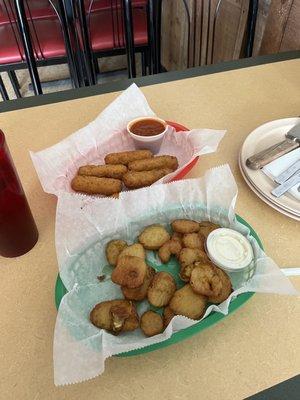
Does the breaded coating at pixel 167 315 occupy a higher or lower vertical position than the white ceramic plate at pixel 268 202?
higher

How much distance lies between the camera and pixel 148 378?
0.53 meters

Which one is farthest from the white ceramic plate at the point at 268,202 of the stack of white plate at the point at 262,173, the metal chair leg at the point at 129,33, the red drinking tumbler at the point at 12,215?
the metal chair leg at the point at 129,33

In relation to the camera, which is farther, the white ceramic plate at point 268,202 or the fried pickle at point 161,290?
the white ceramic plate at point 268,202

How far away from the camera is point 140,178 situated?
808 mm

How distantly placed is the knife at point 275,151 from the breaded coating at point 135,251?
36cm

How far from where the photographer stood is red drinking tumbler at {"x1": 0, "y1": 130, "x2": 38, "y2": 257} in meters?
0.59

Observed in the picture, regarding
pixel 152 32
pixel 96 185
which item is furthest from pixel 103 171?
pixel 152 32

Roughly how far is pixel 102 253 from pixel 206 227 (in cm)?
19

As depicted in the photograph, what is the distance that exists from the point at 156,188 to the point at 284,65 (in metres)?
0.85

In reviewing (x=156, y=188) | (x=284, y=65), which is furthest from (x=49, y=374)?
(x=284, y=65)

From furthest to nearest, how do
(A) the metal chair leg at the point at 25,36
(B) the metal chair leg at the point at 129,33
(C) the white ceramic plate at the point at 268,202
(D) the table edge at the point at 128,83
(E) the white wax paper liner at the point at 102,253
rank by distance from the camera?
(B) the metal chair leg at the point at 129,33 < (A) the metal chair leg at the point at 25,36 < (D) the table edge at the point at 128,83 < (C) the white ceramic plate at the point at 268,202 < (E) the white wax paper liner at the point at 102,253

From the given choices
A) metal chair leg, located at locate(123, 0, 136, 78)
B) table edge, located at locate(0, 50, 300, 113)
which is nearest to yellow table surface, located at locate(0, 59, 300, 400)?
table edge, located at locate(0, 50, 300, 113)

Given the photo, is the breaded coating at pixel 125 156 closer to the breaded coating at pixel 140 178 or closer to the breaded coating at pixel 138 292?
the breaded coating at pixel 140 178

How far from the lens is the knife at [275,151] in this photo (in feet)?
2.75
